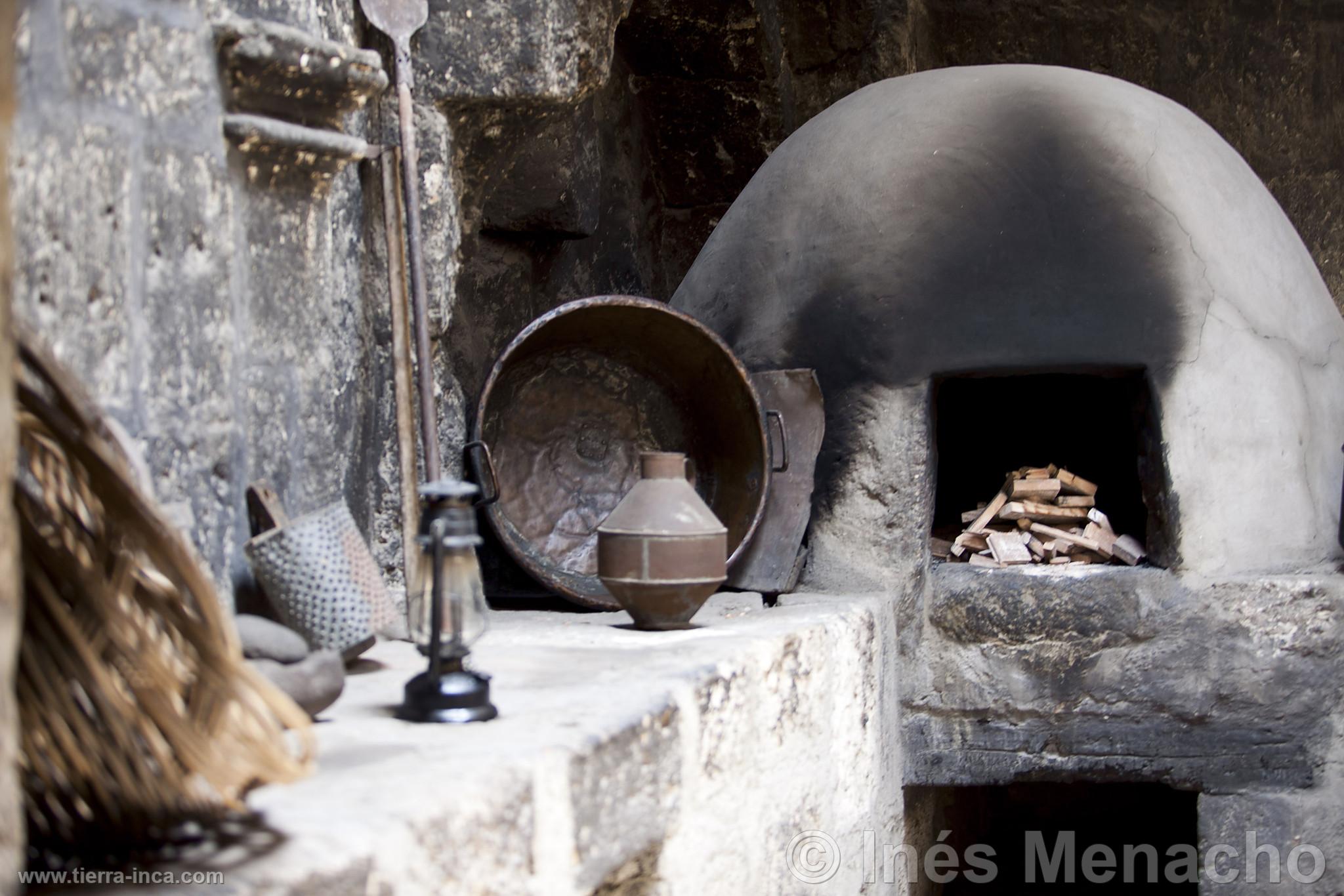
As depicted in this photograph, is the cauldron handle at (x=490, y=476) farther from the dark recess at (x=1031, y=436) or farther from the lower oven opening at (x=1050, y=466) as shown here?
the dark recess at (x=1031, y=436)

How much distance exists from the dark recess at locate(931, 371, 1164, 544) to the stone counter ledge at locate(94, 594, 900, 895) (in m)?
1.08

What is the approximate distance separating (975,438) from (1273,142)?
2.17m

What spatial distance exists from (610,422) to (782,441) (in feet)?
1.79

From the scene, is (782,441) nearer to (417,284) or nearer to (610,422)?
(610,422)

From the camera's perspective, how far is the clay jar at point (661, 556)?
2834mm

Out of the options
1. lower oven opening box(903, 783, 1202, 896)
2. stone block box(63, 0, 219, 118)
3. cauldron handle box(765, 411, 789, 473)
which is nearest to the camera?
stone block box(63, 0, 219, 118)

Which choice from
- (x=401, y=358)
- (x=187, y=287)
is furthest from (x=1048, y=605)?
(x=187, y=287)

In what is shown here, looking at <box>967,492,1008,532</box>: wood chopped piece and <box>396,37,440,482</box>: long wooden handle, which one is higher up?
<box>396,37,440,482</box>: long wooden handle

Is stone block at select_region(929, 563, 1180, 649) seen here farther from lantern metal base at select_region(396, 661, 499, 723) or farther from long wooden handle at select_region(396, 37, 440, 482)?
lantern metal base at select_region(396, 661, 499, 723)

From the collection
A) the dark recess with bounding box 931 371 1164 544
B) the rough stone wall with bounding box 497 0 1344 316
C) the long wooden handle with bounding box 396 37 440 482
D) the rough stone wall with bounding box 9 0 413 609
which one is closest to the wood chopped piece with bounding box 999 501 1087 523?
the dark recess with bounding box 931 371 1164 544

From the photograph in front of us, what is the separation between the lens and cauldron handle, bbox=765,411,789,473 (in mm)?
3404

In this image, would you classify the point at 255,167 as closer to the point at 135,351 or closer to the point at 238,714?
the point at 135,351

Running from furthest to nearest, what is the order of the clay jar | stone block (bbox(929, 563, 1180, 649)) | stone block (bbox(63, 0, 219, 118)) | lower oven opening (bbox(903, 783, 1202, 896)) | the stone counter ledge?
lower oven opening (bbox(903, 783, 1202, 896)), stone block (bbox(929, 563, 1180, 649)), the clay jar, stone block (bbox(63, 0, 219, 118)), the stone counter ledge

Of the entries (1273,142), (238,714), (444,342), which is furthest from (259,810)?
(1273,142)
